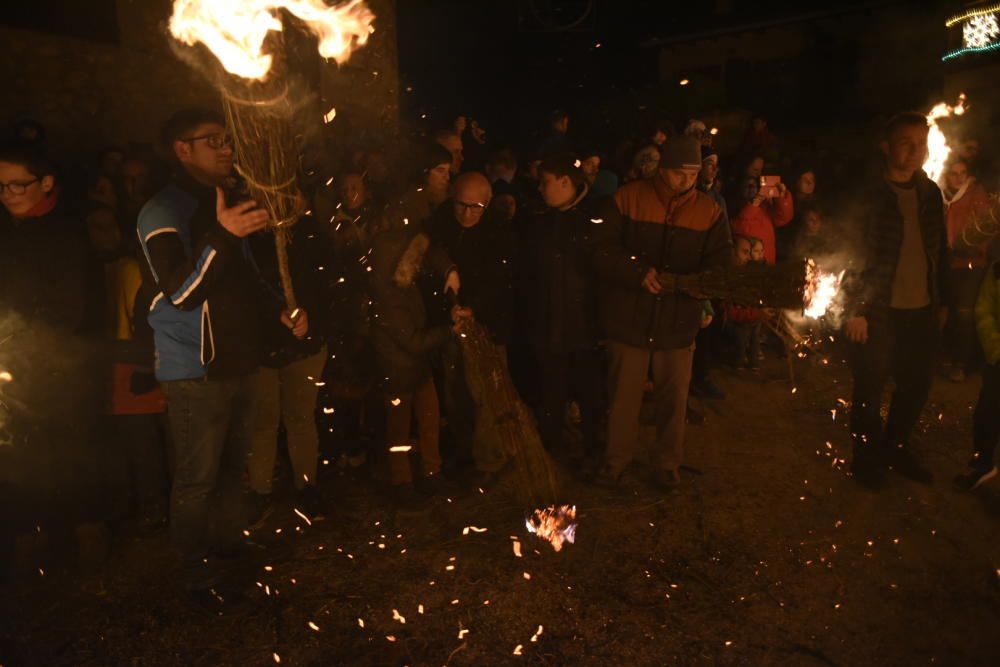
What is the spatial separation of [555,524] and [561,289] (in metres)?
1.68

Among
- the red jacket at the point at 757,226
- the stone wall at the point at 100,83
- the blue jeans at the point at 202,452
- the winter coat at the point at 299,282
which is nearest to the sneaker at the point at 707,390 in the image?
the red jacket at the point at 757,226

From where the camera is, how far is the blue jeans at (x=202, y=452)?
12.4ft

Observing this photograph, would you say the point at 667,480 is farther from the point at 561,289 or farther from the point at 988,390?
the point at 988,390

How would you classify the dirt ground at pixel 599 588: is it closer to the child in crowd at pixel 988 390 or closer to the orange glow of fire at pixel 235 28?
the child in crowd at pixel 988 390

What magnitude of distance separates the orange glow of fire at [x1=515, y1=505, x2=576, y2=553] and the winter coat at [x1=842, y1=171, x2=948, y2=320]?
249cm

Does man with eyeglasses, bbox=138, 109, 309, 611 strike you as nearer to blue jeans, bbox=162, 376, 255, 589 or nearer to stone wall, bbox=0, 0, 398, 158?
blue jeans, bbox=162, 376, 255, 589

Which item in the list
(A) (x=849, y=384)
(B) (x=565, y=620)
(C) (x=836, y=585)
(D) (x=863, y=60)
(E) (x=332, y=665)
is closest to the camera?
(E) (x=332, y=665)

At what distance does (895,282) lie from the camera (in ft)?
16.7

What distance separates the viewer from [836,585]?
4.02 metres

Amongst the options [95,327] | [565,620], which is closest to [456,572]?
[565,620]

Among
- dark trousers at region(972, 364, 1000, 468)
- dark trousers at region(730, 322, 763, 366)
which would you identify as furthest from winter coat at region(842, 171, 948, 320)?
dark trousers at region(730, 322, 763, 366)

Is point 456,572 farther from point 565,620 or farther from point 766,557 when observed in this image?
point 766,557

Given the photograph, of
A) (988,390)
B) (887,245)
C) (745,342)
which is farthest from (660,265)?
(745,342)

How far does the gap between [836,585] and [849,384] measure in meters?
3.87
